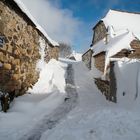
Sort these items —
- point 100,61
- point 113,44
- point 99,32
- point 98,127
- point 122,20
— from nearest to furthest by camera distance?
1. point 98,127
2. point 113,44
3. point 100,61
4. point 122,20
5. point 99,32

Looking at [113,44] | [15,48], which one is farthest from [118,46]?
[15,48]

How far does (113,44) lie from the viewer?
55.8ft

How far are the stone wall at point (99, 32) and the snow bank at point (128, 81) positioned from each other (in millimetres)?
11308

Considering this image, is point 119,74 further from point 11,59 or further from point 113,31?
point 113,31

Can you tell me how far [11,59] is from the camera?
6.98m

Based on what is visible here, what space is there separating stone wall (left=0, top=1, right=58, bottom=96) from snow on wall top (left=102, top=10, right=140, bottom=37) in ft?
43.0

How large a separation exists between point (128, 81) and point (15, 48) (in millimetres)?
4797

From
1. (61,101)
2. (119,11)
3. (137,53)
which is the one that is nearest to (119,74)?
(61,101)

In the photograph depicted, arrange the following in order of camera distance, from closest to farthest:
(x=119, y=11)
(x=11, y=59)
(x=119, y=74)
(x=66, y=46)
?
(x=11, y=59) < (x=119, y=74) < (x=119, y=11) < (x=66, y=46)

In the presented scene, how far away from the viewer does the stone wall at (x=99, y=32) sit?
21797 millimetres

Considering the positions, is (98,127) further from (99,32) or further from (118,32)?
Result: (99,32)

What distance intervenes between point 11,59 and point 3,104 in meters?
1.45

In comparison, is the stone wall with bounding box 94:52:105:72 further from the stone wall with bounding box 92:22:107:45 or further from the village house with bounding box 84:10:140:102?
the stone wall with bounding box 92:22:107:45

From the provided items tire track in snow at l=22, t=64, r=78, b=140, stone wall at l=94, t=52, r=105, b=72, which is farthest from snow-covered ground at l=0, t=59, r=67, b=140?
stone wall at l=94, t=52, r=105, b=72
